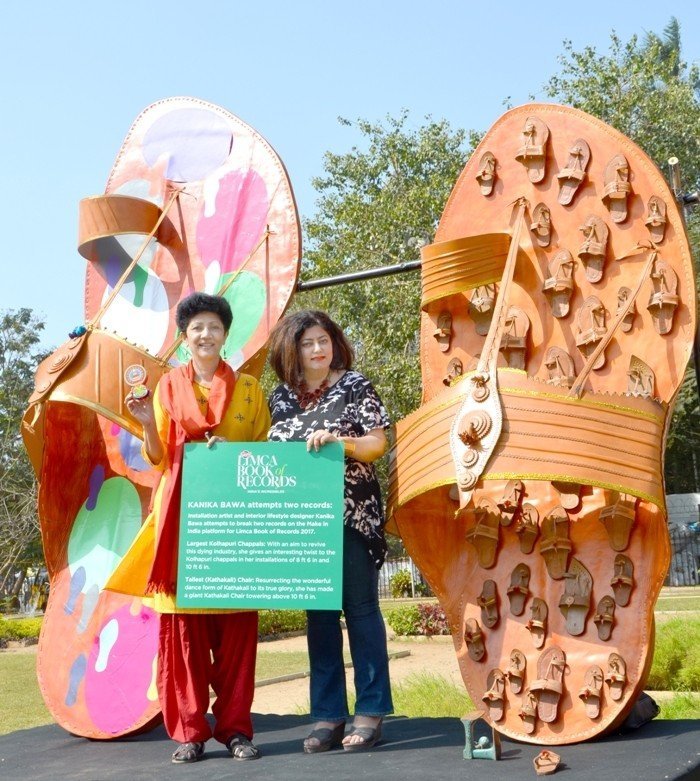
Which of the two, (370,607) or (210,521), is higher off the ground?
(210,521)

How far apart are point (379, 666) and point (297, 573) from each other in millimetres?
578

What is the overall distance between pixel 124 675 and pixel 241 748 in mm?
1144

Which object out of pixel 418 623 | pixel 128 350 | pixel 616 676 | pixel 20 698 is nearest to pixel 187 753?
pixel 616 676

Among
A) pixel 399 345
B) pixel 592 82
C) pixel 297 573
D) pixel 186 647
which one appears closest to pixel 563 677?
pixel 297 573

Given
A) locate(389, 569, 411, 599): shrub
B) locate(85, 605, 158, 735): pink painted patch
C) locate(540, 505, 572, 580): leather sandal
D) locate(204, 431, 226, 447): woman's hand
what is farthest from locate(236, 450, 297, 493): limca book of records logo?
locate(389, 569, 411, 599): shrub

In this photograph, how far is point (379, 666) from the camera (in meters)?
4.45

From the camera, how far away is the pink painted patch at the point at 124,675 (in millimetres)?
5234

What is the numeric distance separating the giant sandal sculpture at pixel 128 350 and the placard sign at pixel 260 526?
81 centimetres

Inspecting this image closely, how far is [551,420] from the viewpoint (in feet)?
13.5

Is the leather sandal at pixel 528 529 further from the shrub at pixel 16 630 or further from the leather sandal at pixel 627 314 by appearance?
the shrub at pixel 16 630

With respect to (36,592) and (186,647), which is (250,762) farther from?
(36,592)

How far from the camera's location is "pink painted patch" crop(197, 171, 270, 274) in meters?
5.77

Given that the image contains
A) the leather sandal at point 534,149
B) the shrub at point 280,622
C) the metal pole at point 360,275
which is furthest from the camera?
the shrub at point 280,622

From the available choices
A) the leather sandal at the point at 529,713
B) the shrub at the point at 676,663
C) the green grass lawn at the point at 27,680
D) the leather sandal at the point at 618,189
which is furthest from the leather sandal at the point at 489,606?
the green grass lawn at the point at 27,680
